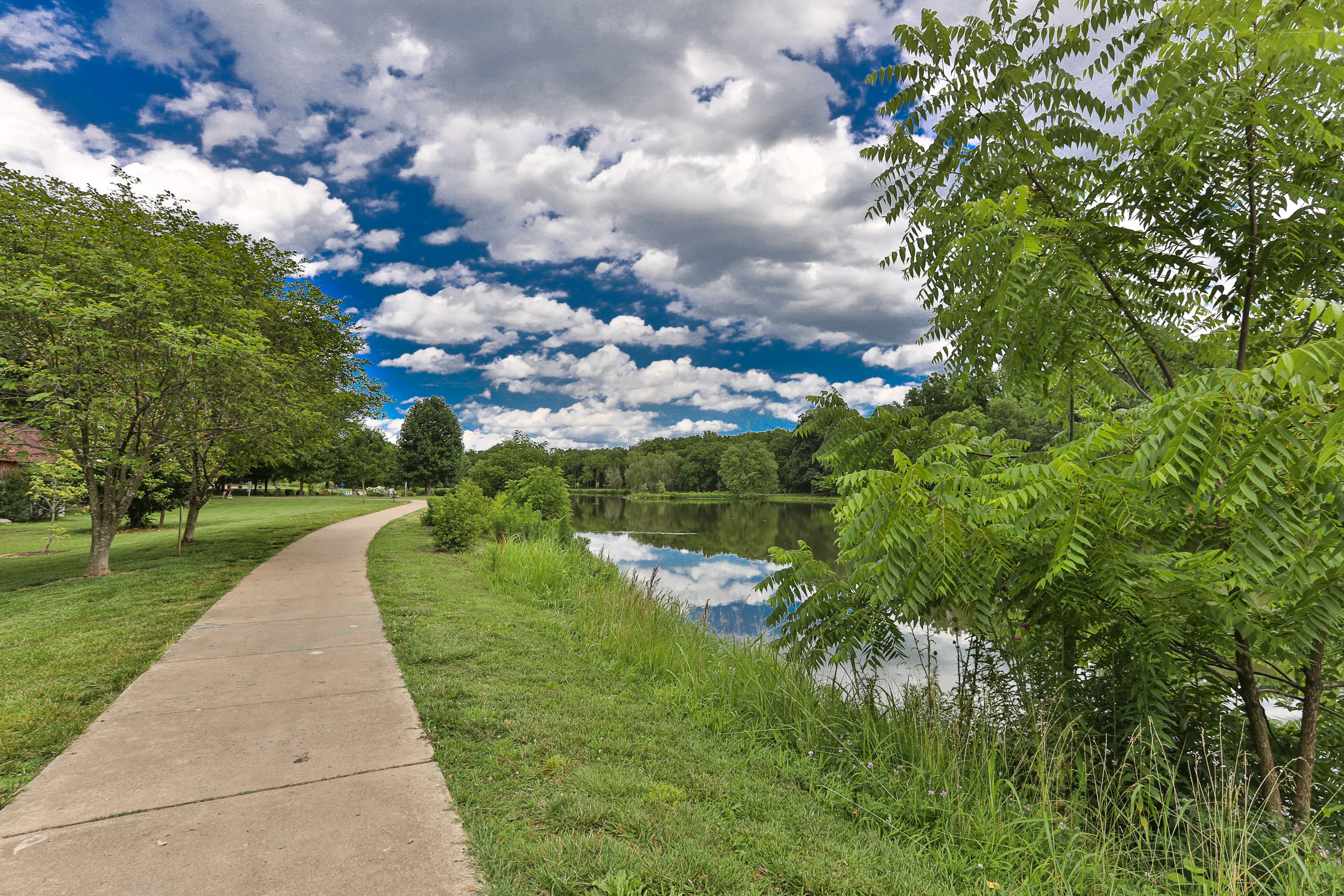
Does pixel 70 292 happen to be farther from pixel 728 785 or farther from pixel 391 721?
pixel 728 785

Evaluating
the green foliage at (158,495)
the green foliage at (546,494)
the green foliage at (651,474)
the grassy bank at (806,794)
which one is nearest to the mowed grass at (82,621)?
the green foliage at (158,495)

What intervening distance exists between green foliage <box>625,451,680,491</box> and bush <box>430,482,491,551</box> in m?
81.1

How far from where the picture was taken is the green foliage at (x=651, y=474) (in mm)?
102463

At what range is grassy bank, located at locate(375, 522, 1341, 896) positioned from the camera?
116 inches

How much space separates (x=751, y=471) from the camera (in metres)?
84.1

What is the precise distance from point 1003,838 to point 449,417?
60.9 meters

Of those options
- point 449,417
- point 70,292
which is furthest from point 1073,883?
Answer: point 449,417

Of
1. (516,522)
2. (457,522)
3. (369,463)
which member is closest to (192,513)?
(457,522)

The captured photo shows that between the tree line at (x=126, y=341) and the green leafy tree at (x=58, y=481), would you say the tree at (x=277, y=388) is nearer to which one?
the tree line at (x=126, y=341)

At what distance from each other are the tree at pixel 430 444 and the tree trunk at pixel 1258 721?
196 feet

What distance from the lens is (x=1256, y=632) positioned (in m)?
2.58

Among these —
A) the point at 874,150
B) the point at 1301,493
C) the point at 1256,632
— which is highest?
the point at 874,150

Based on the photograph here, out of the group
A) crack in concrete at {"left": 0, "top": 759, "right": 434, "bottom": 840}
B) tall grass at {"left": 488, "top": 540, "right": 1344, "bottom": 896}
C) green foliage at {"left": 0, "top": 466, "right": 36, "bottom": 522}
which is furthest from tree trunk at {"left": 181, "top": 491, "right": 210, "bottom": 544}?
green foliage at {"left": 0, "top": 466, "right": 36, "bottom": 522}

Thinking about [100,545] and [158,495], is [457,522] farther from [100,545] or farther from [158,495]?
[158,495]
